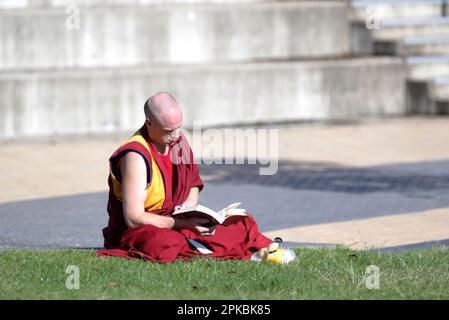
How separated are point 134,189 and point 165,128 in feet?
1.56

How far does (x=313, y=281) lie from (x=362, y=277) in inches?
13.6

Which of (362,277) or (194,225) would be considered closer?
(362,277)

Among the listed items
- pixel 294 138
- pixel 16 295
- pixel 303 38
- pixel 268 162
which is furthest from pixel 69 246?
pixel 303 38

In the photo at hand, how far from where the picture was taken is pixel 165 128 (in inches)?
327

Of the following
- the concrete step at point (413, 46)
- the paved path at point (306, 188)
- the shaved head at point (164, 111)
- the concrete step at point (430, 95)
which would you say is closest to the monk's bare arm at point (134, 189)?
the shaved head at point (164, 111)

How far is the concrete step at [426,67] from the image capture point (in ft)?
55.4

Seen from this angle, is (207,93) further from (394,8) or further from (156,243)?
(156,243)

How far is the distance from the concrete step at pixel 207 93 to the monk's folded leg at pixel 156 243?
6.79 metres

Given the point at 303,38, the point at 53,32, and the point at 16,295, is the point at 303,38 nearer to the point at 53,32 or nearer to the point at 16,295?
the point at 53,32

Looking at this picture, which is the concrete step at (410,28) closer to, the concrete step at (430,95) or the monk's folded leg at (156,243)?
the concrete step at (430,95)

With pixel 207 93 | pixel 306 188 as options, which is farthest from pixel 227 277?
pixel 207 93

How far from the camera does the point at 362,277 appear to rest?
7785 millimetres

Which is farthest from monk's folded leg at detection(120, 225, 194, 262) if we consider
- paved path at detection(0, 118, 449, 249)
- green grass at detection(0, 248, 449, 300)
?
paved path at detection(0, 118, 449, 249)
